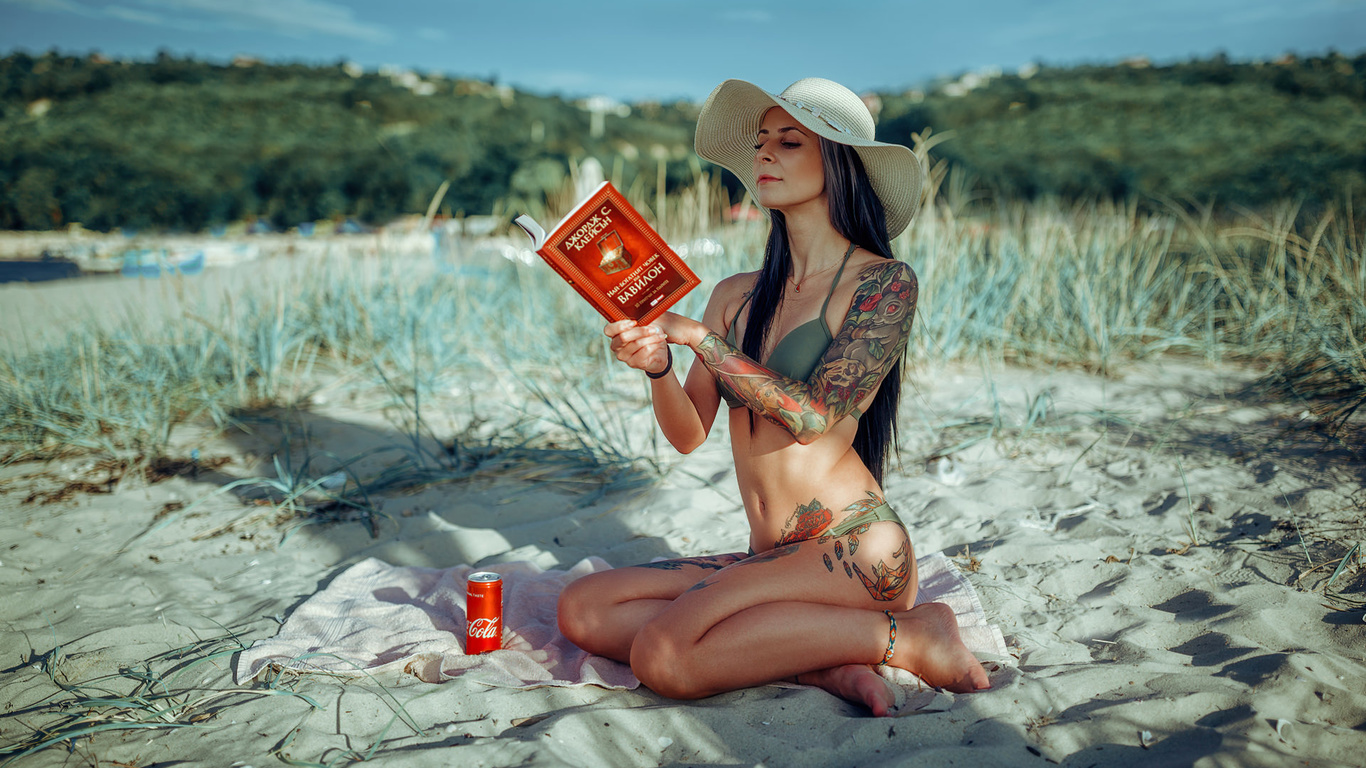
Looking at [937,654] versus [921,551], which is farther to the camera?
[921,551]

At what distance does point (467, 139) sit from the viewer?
31.0m

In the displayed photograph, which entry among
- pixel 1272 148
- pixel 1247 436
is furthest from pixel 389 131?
pixel 1247 436

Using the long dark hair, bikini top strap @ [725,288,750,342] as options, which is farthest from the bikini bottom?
bikini top strap @ [725,288,750,342]

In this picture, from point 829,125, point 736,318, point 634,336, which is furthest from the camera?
point 736,318

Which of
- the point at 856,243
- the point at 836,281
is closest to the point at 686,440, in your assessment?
the point at 836,281

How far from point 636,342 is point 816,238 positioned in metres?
0.56

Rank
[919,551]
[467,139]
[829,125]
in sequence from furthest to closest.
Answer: [467,139], [919,551], [829,125]

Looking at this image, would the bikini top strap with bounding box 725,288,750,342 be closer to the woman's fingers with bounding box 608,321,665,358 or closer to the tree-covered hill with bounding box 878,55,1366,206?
the woman's fingers with bounding box 608,321,665,358

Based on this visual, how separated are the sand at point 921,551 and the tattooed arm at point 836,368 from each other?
62cm

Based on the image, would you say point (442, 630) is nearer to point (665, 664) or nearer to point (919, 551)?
point (665, 664)

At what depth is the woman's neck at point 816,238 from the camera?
182 cm

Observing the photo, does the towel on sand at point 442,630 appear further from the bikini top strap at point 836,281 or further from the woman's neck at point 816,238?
the woman's neck at point 816,238

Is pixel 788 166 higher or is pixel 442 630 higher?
pixel 788 166

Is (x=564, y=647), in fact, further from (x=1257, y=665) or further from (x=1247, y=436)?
(x=1247, y=436)
